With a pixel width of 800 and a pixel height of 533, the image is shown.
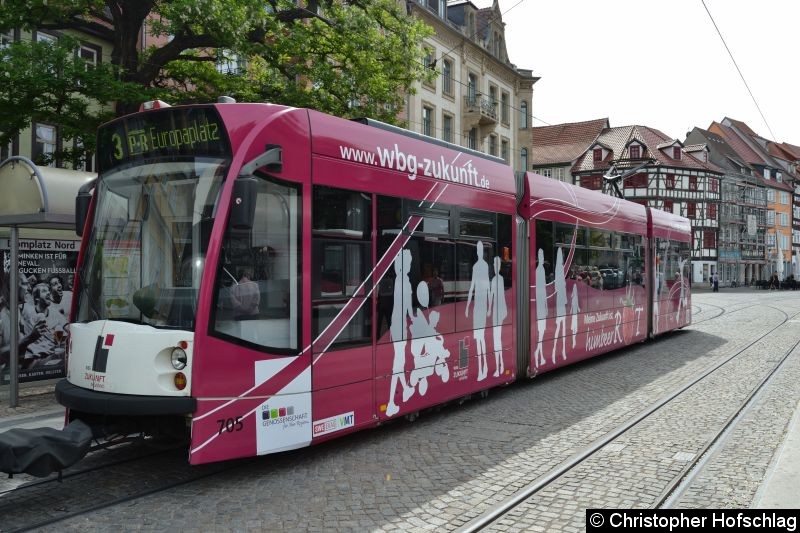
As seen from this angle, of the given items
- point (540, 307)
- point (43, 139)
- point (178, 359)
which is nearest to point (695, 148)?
point (43, 139)

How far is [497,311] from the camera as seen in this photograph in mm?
9273

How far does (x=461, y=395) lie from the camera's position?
27.9 ft

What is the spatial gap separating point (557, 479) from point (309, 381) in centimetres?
225

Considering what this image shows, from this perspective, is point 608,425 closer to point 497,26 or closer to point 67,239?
point 67,239

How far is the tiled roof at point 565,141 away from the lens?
219 feet

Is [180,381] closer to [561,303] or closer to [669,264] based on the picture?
[561,303]

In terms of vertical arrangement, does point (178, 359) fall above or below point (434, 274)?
below

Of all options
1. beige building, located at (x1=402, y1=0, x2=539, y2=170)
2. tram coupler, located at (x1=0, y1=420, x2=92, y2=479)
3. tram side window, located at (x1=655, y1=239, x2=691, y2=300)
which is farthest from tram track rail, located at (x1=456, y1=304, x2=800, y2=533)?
beige building, located at (x1=402, y1=0, x2=539, y2=170)

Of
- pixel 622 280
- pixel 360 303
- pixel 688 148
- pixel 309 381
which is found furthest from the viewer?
pixel 688 148

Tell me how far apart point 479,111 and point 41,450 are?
34.5 metres

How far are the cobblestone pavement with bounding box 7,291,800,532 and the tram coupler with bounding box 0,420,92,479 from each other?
0.48m

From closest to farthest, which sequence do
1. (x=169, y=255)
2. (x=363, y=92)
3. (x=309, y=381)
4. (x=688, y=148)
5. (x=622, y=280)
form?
(x=169, y=255) → (x=309, y=381) → (x=622, y=280) → (x=363, y=92) → (x=688, y=148)

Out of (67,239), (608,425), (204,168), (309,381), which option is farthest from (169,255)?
(67,239)

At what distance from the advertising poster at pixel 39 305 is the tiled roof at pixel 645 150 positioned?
56.3 metres
